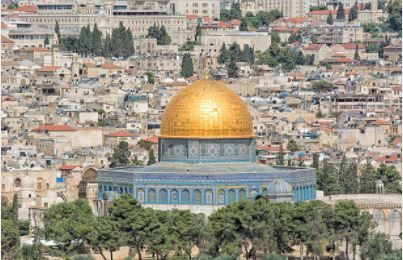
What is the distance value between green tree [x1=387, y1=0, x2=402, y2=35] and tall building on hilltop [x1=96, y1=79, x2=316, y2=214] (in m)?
96.1

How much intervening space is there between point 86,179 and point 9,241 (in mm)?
19926

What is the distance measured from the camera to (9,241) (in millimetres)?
61562

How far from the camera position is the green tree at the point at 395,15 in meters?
Answer: 167

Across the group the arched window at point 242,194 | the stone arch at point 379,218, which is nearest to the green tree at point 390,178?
the stone arch at point 379,218

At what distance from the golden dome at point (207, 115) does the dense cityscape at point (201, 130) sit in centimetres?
4

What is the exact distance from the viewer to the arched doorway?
261 feet

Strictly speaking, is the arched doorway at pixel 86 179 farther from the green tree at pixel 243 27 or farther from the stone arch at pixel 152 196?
the green tree at pixel 243 27

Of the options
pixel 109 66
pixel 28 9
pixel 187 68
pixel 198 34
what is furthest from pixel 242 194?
pixel 28 9

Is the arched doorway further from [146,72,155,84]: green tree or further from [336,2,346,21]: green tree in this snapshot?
[336,2,346,21]: green tree

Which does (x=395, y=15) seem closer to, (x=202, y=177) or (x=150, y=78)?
(x=150, y=78)

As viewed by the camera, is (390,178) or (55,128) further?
(55,128)

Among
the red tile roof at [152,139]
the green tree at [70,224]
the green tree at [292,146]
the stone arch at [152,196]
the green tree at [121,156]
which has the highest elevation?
Answer: the stone arch at [152,196]

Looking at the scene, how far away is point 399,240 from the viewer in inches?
2611

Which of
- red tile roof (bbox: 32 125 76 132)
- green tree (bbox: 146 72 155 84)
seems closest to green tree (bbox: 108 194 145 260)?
red tile roof (bbox: 32 125 76 132)
